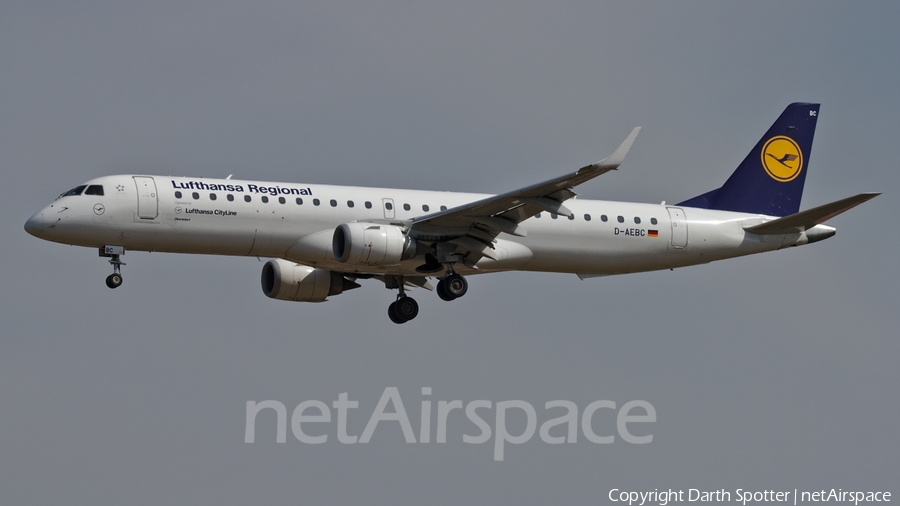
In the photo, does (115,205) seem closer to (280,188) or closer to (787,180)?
(280,188)

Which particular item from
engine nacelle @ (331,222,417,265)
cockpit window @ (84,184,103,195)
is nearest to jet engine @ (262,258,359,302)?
engine nacelle @ (331,222,417,265)

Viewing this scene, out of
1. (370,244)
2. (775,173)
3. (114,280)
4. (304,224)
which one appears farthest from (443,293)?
(775,173)

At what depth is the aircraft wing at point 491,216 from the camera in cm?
4062

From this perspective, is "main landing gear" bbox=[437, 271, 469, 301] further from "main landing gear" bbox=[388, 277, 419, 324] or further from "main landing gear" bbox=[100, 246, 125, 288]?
"main landing gear" bbox=[100, 246, 125, 288]

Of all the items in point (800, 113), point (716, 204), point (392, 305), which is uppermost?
point (800, 113)

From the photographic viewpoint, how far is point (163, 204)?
136ft

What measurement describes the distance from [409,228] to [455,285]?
8.27 feet

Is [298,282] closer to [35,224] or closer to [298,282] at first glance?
[298,282]

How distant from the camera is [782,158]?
50781 millimetres

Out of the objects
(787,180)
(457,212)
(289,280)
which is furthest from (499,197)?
(787,180)

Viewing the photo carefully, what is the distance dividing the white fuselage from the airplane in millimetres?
41

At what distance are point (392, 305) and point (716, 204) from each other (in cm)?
1163

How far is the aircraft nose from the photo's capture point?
41.2 meters

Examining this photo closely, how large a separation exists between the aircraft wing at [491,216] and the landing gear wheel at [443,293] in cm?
137
